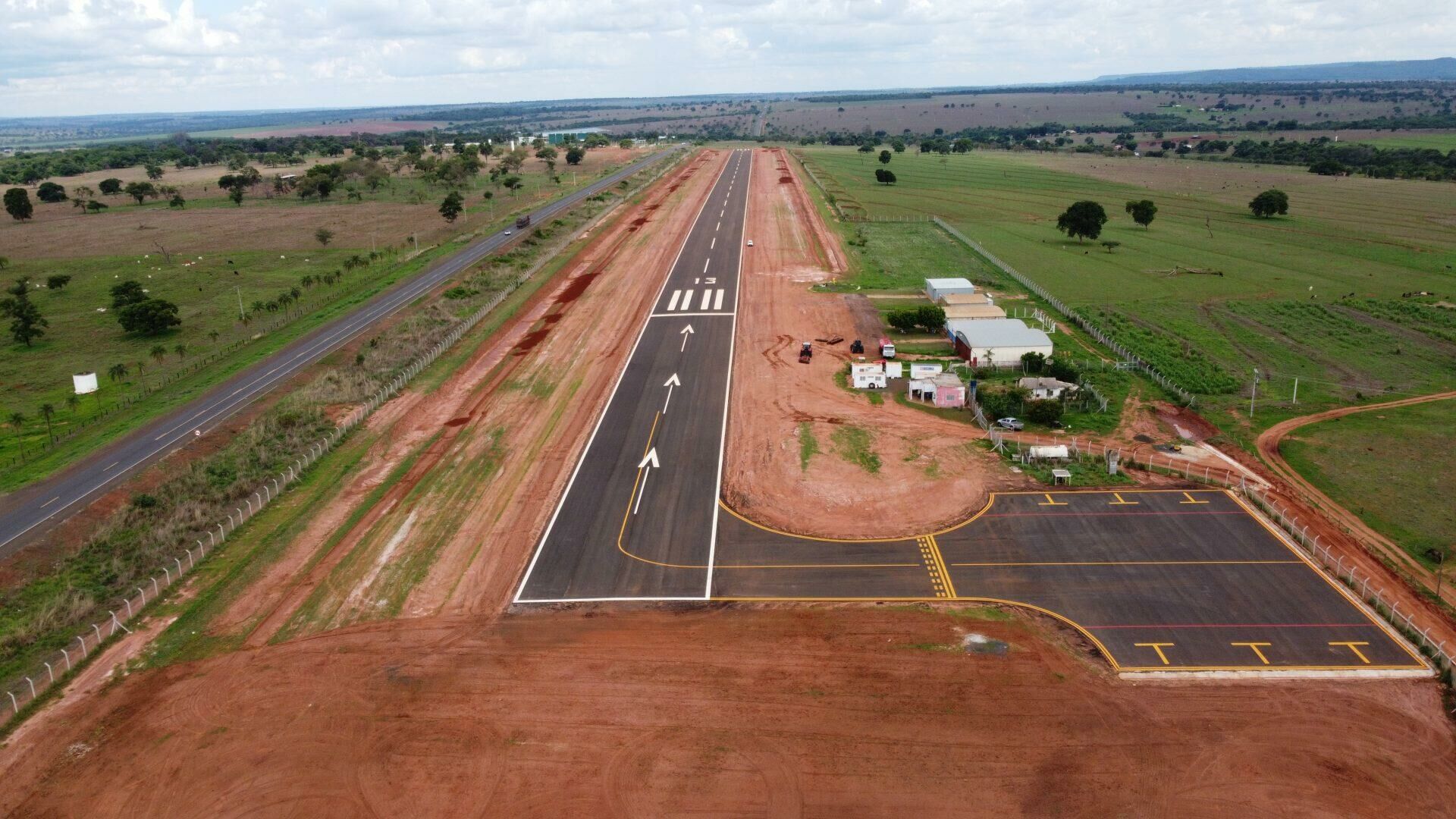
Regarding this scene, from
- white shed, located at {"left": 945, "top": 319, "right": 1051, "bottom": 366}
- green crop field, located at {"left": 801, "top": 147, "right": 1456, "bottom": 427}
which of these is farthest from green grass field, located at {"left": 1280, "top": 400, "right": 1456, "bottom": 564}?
white shed, located at {"left": 945, "top": 319, "right": 1051, "bottom": 366}

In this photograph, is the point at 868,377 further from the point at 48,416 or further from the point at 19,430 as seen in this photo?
the point at 19,430

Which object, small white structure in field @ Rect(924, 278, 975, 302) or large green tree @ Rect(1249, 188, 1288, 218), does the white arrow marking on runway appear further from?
large green tree @ Rect(1249, 188, 1288, 218)

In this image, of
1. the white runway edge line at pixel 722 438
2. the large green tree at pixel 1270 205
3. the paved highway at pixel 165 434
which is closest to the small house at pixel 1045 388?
the white runway edge line at pixel 722 438

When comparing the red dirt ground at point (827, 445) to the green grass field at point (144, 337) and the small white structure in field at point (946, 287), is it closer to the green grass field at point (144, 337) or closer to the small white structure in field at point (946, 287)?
the small white structure in field at point (946, 287)

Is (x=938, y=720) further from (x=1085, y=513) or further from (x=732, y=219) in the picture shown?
(x=732, y=219)

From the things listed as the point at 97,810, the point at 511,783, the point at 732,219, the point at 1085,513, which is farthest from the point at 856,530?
the point at 732,219

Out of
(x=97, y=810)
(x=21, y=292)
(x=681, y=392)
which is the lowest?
(x=97, y=810)

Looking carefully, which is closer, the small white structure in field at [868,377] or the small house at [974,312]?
the small white structure in field at [868,377]
